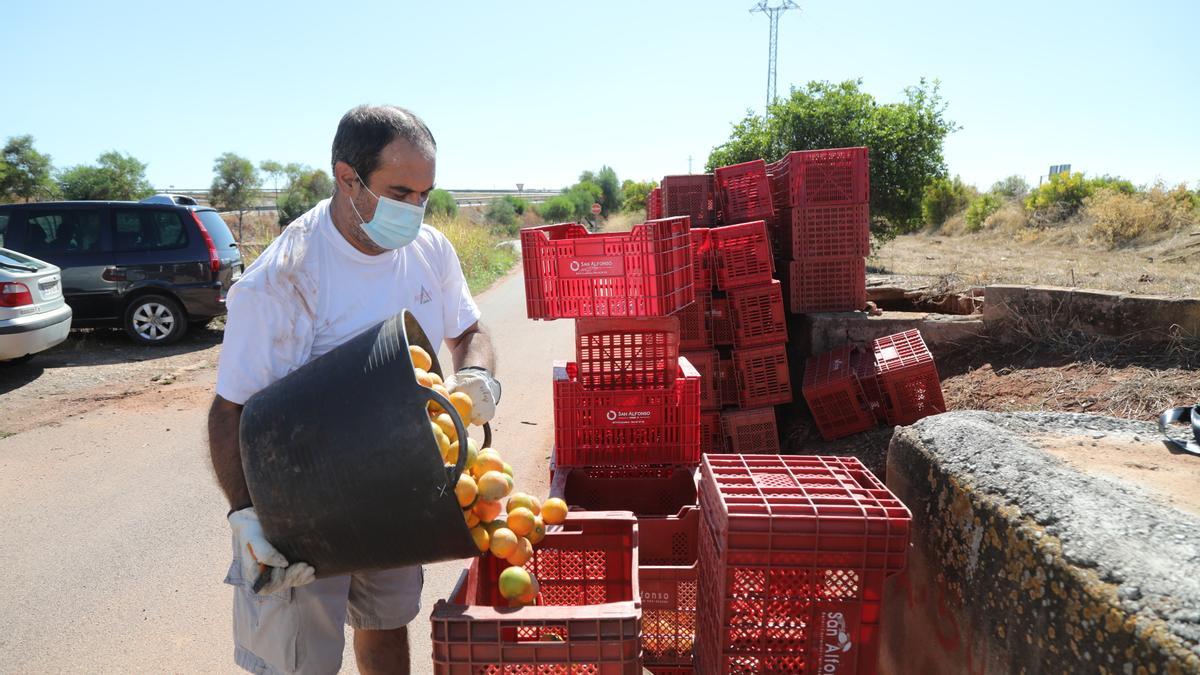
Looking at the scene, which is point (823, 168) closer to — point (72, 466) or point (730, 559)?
point (730, 559)

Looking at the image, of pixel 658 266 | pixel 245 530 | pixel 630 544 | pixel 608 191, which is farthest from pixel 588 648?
pixel 608 191

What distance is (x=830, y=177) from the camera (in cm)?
711

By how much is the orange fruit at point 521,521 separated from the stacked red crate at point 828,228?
5.59 meters

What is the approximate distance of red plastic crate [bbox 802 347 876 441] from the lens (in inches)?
246

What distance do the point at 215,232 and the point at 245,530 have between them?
10561mm

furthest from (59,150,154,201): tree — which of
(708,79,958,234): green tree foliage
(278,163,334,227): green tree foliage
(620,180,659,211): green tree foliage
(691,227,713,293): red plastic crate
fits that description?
(691,227,713,293): red plastic crate

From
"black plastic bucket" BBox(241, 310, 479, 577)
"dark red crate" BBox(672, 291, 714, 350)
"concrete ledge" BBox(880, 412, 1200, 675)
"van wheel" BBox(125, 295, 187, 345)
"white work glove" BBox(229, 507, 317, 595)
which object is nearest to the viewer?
"concrete ledge" BBox(880, 412, 1200, 675)

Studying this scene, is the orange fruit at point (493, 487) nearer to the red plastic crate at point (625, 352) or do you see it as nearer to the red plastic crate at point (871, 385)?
the red plastic crate at point (625, 352)

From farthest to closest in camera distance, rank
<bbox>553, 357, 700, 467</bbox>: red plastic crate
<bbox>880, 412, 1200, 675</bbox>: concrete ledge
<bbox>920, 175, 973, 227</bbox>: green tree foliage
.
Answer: <bbox>920, 175, 973, 227</bbox>: green tree foliage → <bbox>553, 357, 700, 467</bbox>: red plastic crate → <bbox>880, 412, 1200, 675</bbox>: concrete ledge

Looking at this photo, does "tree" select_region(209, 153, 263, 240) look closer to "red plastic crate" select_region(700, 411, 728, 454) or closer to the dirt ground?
the dirt ground

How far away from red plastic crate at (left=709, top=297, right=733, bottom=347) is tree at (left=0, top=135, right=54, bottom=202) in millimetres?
39801

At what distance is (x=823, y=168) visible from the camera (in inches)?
280

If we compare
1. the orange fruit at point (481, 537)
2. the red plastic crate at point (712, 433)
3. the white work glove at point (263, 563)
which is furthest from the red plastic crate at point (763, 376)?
the white work glove at point (263, 563)

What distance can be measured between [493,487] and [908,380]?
15.6 ft
